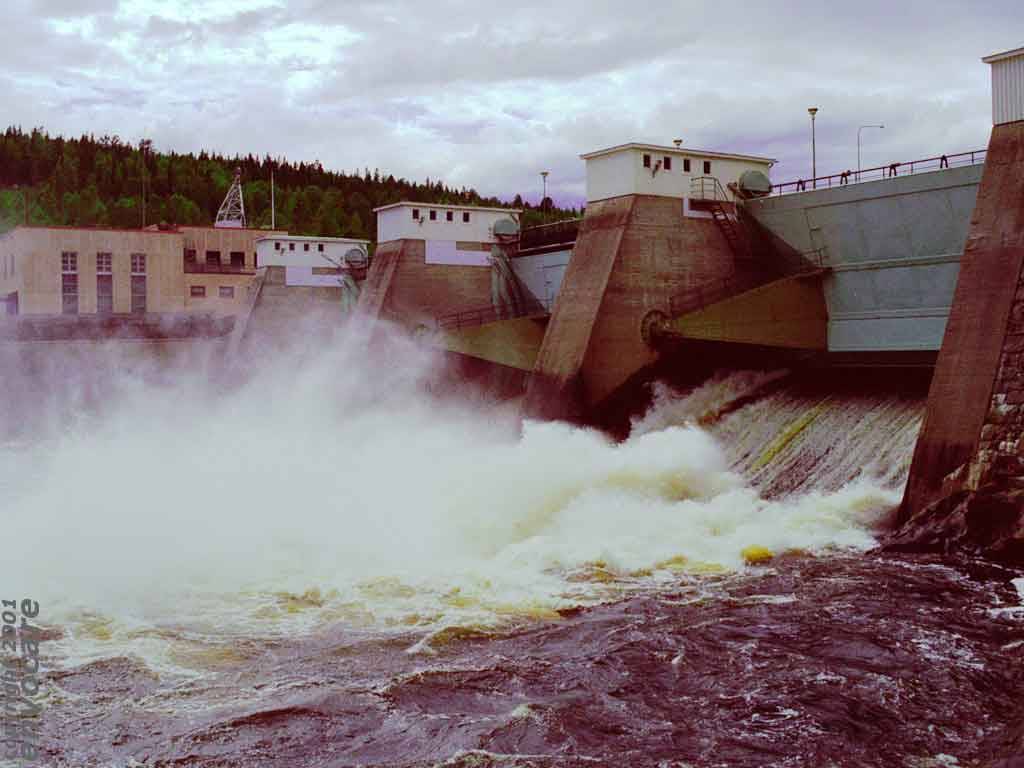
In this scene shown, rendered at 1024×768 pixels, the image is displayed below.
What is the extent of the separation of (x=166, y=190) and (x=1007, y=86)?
8606 centimetres

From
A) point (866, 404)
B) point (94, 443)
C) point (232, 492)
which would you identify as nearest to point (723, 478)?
point (866, 404)

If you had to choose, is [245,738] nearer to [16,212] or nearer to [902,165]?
[902,165]

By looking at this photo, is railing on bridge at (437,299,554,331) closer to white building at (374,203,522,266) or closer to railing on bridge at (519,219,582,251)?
white building at (374,203,522,266)

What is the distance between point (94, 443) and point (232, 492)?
1195 cm

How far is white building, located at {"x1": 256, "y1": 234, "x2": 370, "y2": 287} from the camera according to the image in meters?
38.8

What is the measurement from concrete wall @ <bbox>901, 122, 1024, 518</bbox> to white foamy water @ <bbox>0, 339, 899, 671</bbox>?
1407mm

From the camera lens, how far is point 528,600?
12.6 meters

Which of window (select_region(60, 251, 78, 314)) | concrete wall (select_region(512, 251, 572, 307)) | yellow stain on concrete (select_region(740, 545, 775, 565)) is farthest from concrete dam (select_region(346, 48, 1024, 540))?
window (select_region(60, 251, 78, 314))

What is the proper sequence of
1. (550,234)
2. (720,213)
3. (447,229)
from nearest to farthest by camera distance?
(720,213) < (550,234) < (447,229)

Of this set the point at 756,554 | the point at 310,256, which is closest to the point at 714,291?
the point at 756,554

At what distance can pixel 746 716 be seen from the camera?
8766 mm

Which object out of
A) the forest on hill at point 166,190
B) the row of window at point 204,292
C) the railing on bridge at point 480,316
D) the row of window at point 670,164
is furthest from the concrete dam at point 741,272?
the forest on hill at point 166,190

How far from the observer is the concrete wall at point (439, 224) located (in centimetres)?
3175

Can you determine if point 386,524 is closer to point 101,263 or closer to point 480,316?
point 480,316
